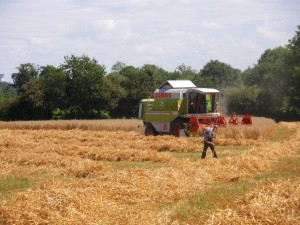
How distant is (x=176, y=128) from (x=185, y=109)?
1266mm

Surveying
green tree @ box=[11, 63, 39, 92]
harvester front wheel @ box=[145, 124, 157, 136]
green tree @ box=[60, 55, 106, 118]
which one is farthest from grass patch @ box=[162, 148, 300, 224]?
green tree @ box=[11, 63, 39, 92]

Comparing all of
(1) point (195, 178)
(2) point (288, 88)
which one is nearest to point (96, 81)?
(2) point (288, 88)

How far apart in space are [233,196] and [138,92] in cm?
5986

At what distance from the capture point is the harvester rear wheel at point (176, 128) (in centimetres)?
2822

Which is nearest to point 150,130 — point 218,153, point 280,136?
point 280,136

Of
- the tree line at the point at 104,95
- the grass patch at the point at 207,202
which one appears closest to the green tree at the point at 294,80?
the tree line at the point at 104,95

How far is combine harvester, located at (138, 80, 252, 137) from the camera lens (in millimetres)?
27494

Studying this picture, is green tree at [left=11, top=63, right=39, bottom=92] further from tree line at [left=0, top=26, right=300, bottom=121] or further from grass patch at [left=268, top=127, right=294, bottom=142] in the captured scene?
grass patch at [left=268, top=127, right=294, bottom=142]

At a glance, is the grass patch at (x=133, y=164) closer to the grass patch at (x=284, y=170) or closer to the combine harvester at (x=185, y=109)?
the grass patch at (x=284, y=170)

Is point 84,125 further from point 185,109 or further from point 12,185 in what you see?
point 12,185

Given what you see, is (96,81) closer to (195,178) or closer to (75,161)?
(75,161)

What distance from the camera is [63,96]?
65.4 meters

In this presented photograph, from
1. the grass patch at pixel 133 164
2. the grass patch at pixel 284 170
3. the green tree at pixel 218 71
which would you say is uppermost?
the green tree at pixel 218 71

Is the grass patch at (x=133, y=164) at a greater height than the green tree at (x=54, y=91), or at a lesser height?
lesser
